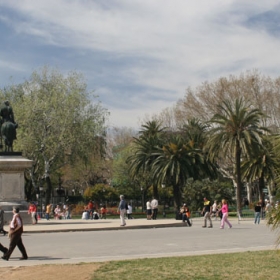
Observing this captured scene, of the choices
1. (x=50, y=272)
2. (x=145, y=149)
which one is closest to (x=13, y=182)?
(x=50, y=272)

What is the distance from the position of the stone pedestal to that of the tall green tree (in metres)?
21.9

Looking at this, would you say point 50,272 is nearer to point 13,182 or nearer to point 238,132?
point 13,182

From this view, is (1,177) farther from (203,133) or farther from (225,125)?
(203,133)

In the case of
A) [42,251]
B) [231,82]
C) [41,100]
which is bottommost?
[42,251]

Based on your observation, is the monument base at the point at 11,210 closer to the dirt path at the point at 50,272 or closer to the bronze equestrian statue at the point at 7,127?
the bronze equestrian statue at the point at 7,127

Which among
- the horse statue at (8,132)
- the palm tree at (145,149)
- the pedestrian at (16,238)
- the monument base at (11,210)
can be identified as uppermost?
the palm tree at (145,149)

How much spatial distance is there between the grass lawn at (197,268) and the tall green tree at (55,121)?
1560 inches

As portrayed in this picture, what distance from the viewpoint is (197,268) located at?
1187 cm

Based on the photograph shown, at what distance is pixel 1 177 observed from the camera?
29766 millimetres

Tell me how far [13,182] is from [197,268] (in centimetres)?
1971

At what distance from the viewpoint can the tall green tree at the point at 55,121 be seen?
52406 millimetres

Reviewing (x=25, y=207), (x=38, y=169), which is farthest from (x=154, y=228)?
(x=38, y=169)

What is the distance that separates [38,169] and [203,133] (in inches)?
691

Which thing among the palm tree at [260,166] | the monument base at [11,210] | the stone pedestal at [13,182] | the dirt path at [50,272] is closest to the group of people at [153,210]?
the monument base at [11,210]
